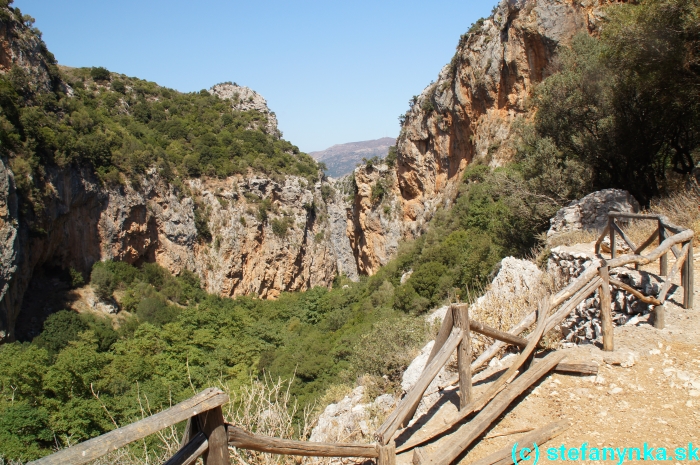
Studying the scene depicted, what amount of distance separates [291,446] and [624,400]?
2.97 metres

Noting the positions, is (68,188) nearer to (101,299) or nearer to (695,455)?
(101,299)

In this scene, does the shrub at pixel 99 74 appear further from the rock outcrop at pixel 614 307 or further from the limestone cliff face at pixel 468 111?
the rock outcrop at pixel 614 307

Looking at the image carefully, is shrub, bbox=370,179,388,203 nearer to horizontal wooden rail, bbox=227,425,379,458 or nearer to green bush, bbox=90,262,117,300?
green bush, bbox=90,262,117,300

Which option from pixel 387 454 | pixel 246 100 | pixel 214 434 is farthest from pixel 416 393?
pixel 246 100

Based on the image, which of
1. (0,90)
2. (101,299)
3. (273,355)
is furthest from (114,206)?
(273,355)

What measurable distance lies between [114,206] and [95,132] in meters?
5.93

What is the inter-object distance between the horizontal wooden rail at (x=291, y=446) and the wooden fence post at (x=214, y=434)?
99 mm

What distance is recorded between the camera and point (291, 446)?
2830mm

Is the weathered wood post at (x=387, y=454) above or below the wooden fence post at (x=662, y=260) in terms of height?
below

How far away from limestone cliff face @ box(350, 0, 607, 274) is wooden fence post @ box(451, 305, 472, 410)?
19234 millimetres

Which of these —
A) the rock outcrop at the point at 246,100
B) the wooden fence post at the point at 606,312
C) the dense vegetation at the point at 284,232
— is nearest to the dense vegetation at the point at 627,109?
the dense vegetation at the point at 284,232

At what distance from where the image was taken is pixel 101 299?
2998cm

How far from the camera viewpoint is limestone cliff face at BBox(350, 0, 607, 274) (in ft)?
67.7

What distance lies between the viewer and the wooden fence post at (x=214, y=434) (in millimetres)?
2416
